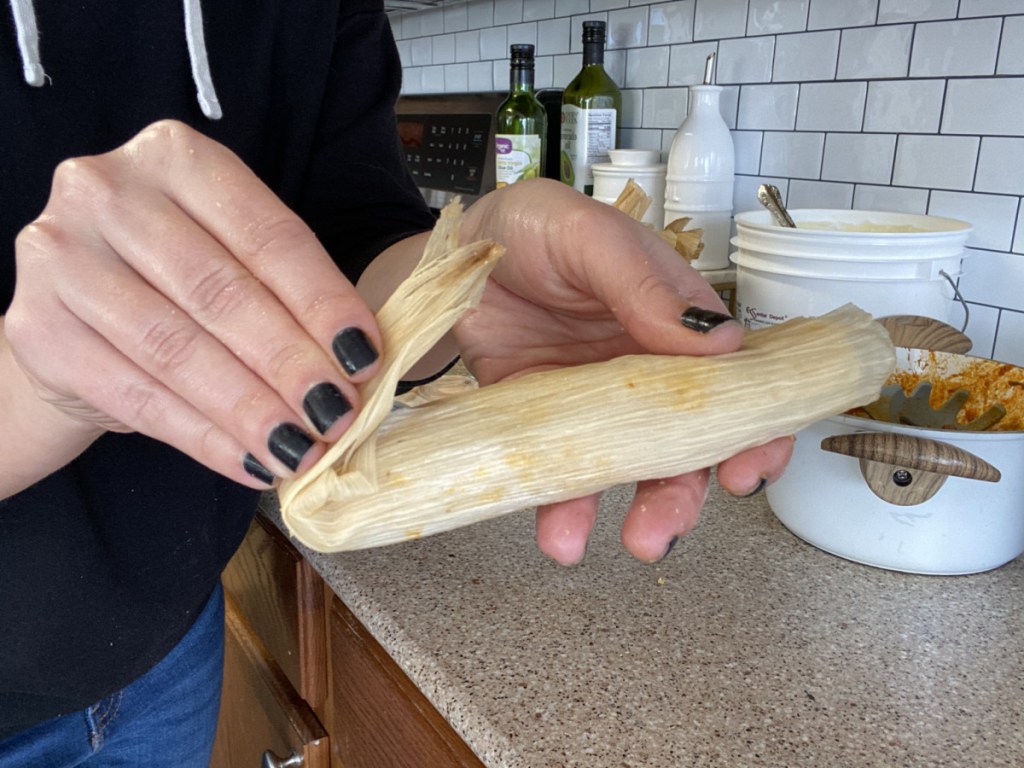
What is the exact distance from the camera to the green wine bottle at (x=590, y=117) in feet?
3.55

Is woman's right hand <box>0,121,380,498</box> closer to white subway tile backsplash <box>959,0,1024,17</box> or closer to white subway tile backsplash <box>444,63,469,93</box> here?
white subway tile backsplash <box>959,0,1024,17</box>

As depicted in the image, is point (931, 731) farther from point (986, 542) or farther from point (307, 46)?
point (307, 46)

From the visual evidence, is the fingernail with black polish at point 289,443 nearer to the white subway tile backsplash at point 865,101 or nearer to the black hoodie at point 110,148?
the black hoodie at point 110,148

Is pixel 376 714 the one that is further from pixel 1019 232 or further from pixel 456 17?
pixel 456 17

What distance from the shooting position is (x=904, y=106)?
78cm

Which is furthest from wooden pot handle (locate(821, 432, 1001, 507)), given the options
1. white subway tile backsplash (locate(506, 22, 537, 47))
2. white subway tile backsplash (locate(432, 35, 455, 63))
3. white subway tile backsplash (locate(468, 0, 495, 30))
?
white subway tile backsplash (locate(432, 35, 455, 63))

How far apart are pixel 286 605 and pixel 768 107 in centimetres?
74

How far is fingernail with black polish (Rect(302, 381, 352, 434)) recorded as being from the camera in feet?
0.92

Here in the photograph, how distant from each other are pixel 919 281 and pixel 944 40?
26 centimetres

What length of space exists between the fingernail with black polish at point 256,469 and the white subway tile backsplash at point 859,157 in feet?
2.39

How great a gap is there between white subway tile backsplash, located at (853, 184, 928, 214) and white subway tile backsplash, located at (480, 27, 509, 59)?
72cm

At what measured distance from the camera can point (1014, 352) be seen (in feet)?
2.38

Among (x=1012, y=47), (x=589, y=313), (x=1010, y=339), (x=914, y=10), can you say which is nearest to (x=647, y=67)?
(x=914, y=10)

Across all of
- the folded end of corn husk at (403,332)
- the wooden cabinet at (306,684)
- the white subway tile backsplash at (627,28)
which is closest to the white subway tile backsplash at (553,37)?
the white subway tile backsplash at (627,28)
